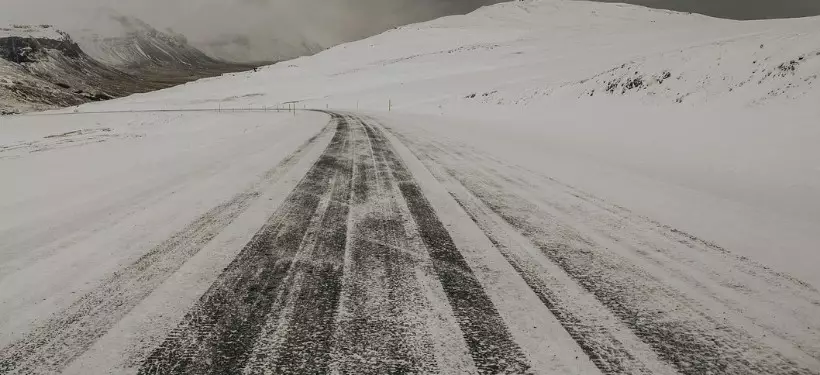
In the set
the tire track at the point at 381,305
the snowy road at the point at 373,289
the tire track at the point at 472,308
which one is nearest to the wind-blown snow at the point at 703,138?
the snowy road at the point at 373,289

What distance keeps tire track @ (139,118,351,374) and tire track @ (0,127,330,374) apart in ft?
1.18

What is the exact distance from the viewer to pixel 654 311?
235 centimetres

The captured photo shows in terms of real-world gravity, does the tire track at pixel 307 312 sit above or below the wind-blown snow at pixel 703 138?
below

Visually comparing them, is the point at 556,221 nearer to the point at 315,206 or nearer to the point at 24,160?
the point at 315,206

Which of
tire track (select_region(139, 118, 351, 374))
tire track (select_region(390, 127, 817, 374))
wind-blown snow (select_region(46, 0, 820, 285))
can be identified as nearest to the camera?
tire track (select_region(139, 118, 351, 374))

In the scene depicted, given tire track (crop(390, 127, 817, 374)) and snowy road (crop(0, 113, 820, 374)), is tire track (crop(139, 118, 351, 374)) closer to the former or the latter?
snowy road (crop(0, 113, 820, 374))

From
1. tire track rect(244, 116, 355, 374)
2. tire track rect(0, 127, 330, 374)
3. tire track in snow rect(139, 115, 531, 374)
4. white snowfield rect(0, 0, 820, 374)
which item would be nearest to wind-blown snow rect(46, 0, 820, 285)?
white snowfield rect(0, 0, 820, 374)

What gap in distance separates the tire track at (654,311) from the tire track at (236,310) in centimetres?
157

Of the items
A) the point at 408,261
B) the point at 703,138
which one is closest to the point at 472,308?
the point at 408,261

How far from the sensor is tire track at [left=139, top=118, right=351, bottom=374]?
1.81 m

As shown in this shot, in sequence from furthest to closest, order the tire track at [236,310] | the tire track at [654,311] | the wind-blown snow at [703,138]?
1. the wind-blown snow at [703,138]
2. the tire track at [654,311]
3. the tire track at [236,310]

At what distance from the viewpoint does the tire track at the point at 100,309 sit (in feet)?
5.99

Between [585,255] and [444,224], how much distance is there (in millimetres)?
1174

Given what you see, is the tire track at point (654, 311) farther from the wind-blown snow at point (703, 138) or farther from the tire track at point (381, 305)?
the wind-blown snow at point (703, 138)
